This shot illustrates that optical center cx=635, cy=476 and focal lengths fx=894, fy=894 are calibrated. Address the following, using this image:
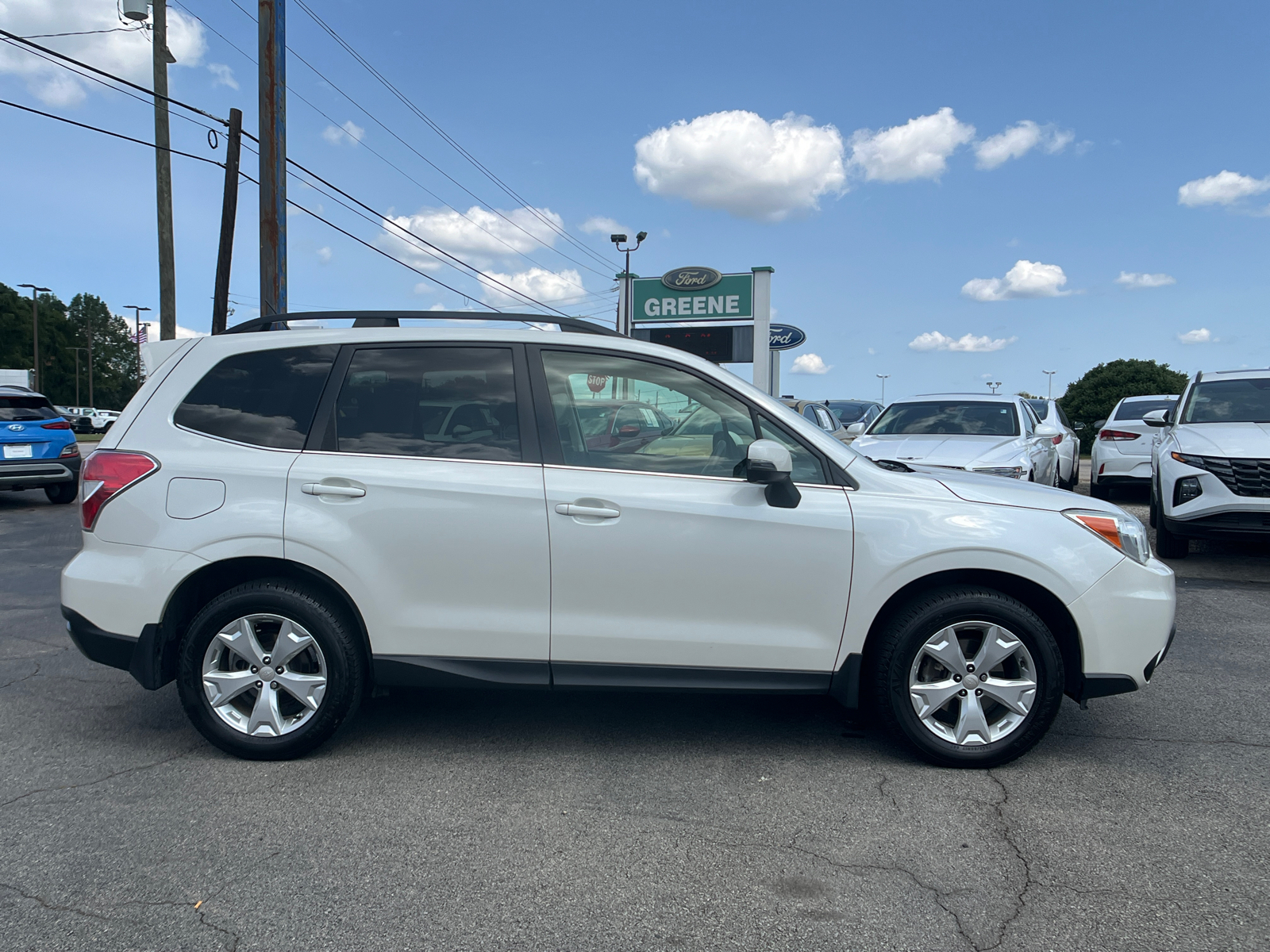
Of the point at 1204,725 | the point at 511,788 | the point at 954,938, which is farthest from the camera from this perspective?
the point at 1204,725

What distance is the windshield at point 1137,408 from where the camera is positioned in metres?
13.6

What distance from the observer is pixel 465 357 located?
12.4ft

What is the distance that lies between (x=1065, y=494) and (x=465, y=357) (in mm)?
2596

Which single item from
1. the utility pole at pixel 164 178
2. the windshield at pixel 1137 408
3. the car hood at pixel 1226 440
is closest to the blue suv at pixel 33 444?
the utility pole at pixel 164 178

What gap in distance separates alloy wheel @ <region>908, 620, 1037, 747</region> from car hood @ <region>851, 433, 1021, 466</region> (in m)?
4.87

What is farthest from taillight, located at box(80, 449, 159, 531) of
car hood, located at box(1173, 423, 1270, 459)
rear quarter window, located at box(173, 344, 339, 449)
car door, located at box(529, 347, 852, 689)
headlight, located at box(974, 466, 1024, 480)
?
car hood, located at box(1173, 423, 1270, 459)

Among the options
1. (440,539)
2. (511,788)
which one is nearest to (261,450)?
(440,539)

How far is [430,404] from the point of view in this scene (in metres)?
3.72

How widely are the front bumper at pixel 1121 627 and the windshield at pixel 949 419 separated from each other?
6321mm

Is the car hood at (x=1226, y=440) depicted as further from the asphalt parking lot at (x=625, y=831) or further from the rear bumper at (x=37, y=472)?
the rear bumper at (x=37, y=472)

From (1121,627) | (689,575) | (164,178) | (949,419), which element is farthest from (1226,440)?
(164,178)

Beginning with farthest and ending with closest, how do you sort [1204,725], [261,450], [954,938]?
[1204,725]
[261,450]
[954,938]

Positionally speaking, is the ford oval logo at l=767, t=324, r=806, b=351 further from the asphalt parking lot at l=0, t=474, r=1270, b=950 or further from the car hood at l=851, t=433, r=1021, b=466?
the asphalt parking lot at l=0, t=474, r=1270, b=950

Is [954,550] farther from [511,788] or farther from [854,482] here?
[511,788]
